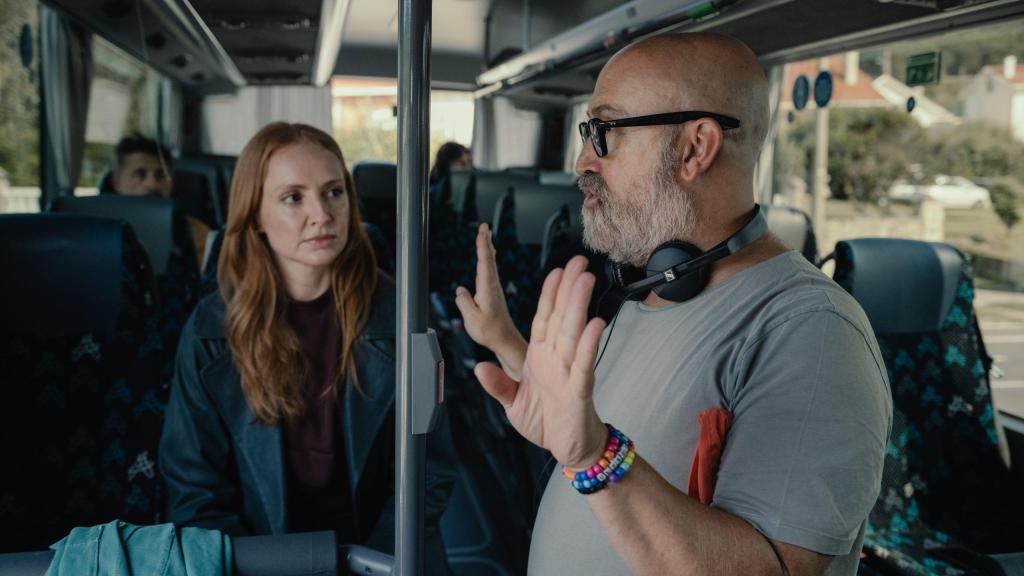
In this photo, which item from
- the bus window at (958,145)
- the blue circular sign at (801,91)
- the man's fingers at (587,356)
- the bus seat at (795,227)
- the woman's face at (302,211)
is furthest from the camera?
the bus seat at (795,227)

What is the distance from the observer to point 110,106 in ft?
20.1

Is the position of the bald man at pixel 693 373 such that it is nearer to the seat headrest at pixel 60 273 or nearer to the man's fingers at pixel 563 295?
the man's fingers at pixel 563 295

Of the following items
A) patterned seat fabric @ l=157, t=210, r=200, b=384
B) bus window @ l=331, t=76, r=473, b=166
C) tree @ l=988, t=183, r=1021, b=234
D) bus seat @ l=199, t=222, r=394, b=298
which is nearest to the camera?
bus seat @ l=199, t=222, r=394, b=298

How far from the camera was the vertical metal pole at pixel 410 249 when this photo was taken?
0.99 m

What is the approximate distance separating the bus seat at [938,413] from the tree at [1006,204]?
713mm

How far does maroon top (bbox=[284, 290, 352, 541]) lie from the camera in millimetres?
2016

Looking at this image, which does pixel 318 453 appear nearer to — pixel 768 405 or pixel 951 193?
pixel 768 405

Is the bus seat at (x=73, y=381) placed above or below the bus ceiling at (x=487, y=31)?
below

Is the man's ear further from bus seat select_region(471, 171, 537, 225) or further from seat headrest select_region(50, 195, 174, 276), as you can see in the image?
bus seat select_region(471, 171, 537, 225)

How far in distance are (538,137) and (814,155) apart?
14.0ft

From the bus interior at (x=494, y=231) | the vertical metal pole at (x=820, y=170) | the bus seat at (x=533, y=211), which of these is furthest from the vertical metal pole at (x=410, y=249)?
the bus seat at (x=533, y=211)

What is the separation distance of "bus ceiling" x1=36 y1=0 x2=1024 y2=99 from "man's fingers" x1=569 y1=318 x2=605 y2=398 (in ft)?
1.38

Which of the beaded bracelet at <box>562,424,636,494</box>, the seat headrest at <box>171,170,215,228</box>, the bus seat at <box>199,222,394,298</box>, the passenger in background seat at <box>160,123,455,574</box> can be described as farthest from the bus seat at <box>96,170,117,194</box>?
the beaded bracelet at <box>562,424,636,494</box>

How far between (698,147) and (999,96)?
98.9 inches
